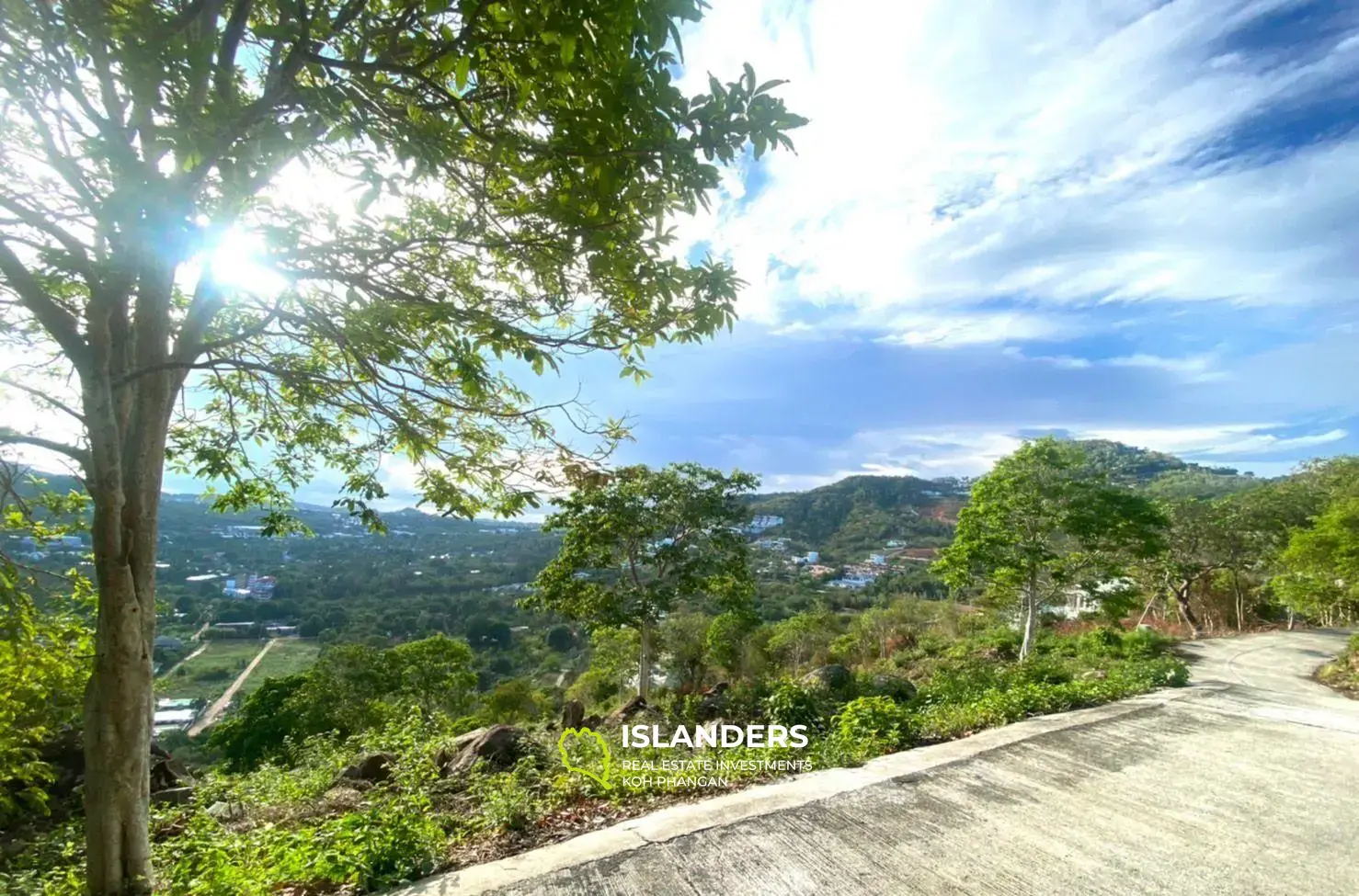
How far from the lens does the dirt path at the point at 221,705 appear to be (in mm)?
27098

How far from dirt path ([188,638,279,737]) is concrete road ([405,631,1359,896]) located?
32297mm

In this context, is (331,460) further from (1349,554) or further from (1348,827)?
(1349,554)

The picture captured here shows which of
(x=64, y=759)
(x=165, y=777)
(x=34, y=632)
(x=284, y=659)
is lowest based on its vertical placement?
(x=284, y=659)

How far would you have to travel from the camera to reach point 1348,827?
2.98m

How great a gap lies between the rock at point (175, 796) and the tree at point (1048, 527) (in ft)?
42.0

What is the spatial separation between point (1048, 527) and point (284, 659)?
44.1 metres

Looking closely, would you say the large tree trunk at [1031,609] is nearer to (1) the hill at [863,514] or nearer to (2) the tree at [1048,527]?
(2) the tree at [1048,527]

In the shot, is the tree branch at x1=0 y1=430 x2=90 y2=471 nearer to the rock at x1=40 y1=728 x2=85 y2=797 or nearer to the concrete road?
the concrete road

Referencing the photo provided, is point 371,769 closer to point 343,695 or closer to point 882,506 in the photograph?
point 343,695

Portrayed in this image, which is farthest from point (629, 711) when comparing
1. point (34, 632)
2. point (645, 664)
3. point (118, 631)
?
point (118, 631)

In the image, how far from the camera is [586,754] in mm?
4867

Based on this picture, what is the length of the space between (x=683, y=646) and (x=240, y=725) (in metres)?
13.1

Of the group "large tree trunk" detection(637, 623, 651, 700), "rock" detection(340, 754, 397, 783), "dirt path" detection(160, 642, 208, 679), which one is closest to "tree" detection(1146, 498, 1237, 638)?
"large tree trunk" detection(637, 623, 651, 700)

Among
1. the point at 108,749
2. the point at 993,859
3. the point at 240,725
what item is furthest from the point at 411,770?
the point at 240,725
